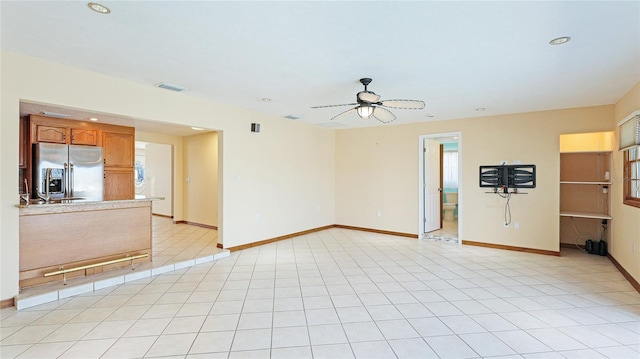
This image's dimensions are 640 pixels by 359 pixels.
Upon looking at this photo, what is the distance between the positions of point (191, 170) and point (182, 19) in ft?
18.7

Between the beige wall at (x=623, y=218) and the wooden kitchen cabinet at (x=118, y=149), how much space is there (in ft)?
26.1

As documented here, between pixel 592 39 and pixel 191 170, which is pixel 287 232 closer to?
pixel 191 170

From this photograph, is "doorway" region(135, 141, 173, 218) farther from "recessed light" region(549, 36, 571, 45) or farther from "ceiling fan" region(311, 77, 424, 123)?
"recessed light" region(549, 36, 571, 45)

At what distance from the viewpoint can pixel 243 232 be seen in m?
5.30

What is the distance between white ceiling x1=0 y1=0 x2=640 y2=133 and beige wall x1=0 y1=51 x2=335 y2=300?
0.23 m

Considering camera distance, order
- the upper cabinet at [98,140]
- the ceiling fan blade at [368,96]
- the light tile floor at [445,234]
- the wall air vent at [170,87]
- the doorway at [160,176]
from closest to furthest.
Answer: the ceiling fan blade at [368,96] < the wall air vent at [170,87] < the upper cabinet at [98,140] < the light tile floor at [445,234] < the doorway at [160,176]

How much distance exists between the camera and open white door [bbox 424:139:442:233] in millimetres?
6496

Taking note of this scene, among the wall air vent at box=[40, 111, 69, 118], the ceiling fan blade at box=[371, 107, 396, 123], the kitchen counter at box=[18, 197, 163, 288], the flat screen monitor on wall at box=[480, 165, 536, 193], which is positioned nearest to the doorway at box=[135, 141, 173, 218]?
the wall air vent at box=[40, 111, 69, 118]

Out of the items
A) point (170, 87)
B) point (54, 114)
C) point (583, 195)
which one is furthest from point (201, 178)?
point (583, 195)

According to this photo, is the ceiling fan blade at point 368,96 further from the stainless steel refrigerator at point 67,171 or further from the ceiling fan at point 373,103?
the stainless steel refrigerator at point 67,171

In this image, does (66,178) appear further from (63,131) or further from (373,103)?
(373,103)

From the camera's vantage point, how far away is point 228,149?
5039 millimetres

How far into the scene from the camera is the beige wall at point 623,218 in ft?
11.7

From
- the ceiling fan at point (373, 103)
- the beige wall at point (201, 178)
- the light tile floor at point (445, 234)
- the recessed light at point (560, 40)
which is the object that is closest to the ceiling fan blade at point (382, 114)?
the ceiling fan at point (373, 103)
